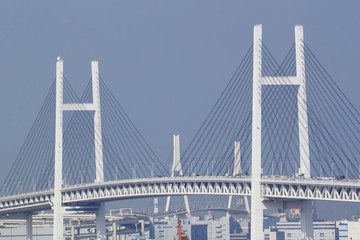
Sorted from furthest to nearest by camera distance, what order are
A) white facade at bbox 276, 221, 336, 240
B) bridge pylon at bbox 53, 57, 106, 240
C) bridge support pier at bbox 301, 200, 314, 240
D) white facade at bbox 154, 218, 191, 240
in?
white facade at bbox 276, 221, 336, 240 → white facade at bbox 154, 218, 191, 240 → bridge pylon at bbox 53, 57, 106, 240 → bridge support pier at bbox 301, 200, 314, 240

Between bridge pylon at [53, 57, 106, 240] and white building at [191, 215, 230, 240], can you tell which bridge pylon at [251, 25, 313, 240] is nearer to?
bridge pylon at [53, 57, 106, 240]

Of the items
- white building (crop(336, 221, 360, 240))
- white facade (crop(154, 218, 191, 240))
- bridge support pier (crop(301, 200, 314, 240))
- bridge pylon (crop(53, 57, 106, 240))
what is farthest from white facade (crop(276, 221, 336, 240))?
bridge support pier (crop(301, 200, 314, 240))

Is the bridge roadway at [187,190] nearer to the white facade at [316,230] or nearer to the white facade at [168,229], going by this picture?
the white facade at [168,229]

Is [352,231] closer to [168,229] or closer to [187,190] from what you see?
[187,190]

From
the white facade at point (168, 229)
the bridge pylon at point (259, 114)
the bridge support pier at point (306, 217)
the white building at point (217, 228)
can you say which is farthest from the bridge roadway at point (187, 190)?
the white building at point (217, 228)

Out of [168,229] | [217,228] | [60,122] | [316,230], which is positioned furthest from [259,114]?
[217,228]

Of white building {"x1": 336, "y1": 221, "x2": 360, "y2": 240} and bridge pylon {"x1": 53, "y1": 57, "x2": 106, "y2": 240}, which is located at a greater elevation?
bridge pylon {"x1": 53, "y1": 57, "x2": 106, "y2": 240}

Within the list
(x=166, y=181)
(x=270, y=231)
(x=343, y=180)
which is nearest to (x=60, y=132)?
(x=166, y=181)

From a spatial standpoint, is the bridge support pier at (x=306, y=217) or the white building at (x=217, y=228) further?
the white building at (x=217, y=228)
